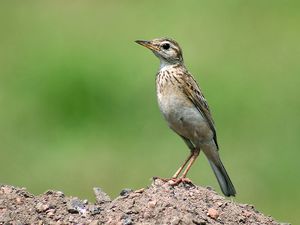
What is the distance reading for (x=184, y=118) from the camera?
12.8m

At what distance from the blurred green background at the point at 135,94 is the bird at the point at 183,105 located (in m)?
5.05

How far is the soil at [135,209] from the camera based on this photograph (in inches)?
417

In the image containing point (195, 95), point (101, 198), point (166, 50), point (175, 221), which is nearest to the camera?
point (175, 221)

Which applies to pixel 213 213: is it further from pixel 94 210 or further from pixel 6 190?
pixel 6 190

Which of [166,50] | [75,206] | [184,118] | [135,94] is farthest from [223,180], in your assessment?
[135,94]

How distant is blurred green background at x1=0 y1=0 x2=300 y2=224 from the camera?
20.3 meters

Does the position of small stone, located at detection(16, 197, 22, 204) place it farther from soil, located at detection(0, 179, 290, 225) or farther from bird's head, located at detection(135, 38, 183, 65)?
bird's head, located at detection(135, 38, 183, 65)

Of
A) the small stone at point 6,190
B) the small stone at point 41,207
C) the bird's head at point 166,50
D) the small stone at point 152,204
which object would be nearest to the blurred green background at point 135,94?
the bird's head at point 166,50

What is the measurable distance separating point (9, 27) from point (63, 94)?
5511mm

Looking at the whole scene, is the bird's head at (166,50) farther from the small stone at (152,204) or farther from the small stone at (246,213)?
the small stone at (152,204)

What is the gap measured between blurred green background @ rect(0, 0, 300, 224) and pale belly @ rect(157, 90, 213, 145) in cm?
522

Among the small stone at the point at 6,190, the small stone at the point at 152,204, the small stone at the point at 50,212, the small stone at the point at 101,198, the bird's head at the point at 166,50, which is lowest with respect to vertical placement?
the small stone at the point at 50,212

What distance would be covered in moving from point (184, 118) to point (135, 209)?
2311 mm

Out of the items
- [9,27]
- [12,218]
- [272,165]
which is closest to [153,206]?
[12,218]
